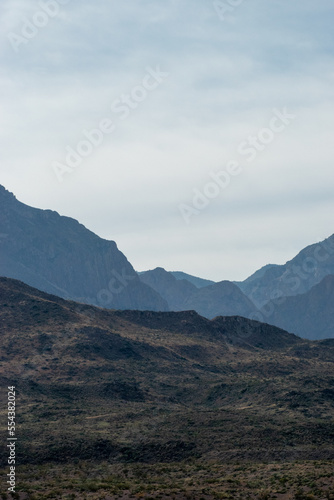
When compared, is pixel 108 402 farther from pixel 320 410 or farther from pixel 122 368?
pixel 320 410

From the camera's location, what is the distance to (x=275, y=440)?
6431 centimetres

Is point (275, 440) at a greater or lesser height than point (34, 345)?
lesser

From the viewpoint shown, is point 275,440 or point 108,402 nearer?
point 275,440

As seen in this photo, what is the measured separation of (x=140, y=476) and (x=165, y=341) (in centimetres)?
8437

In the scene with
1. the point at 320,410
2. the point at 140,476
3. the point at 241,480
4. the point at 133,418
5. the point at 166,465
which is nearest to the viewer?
the point at 241,480

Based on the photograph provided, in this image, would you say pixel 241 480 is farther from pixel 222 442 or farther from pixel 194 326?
pixel 194 326

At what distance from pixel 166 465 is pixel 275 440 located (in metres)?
13.8

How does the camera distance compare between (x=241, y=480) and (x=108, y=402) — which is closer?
(x=241, y=480)

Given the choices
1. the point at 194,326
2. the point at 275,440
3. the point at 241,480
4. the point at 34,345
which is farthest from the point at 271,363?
the point at 241,480

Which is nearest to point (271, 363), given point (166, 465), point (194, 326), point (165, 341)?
point (165, 341)

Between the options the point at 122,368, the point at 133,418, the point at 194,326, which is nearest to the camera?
the point at 133,418

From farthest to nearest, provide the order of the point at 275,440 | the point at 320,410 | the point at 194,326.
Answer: the point at 194,326 → the point at 320,410 → the point at 275,440

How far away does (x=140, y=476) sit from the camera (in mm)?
51406

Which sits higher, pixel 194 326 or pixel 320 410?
pixel 194 326
